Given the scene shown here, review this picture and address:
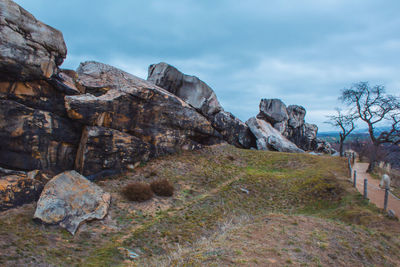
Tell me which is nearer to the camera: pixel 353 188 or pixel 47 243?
pixel 47 243

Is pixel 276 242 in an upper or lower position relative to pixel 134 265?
upper

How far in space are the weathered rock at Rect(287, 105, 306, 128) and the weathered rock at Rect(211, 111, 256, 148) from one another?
16.3 m

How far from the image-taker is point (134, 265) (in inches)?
348

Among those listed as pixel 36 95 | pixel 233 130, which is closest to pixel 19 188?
pixel 36 95

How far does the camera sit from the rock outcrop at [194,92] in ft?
97.7

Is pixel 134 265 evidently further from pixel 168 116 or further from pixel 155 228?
pixel 168 116

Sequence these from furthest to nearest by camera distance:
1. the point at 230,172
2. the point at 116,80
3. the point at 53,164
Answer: the point at 230,172 < the point at 116,80 < the point at 53,164

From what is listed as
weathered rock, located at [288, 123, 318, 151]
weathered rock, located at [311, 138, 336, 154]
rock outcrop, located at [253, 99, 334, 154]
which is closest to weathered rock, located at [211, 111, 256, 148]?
rock outcrop, located at [253, 99, 334, 154]

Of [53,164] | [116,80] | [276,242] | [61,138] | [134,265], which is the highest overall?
[116,80]

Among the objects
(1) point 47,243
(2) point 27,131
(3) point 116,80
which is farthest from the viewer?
(3) point 116,80

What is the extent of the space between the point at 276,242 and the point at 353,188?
12167 millimetres

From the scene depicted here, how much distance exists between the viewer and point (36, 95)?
1548 centimetres

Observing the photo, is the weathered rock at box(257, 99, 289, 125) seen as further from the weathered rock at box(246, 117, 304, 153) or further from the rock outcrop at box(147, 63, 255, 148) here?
the rock outcrop at box(147, 63, 255, 148)

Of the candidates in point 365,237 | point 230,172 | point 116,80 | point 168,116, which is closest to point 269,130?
point 230,172
